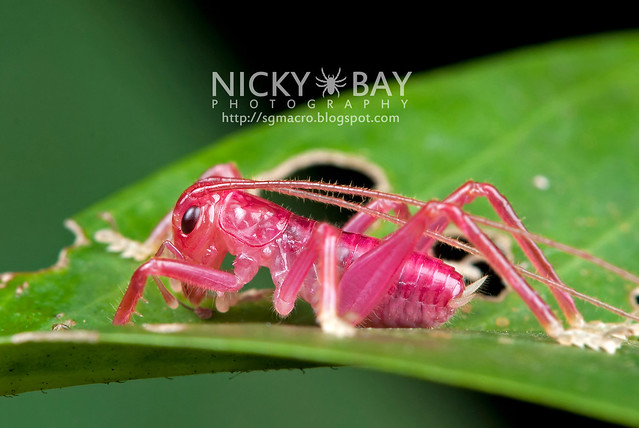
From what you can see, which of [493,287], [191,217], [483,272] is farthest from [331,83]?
[493,287]

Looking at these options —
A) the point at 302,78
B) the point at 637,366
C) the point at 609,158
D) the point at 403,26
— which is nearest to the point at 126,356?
the point at 637,366

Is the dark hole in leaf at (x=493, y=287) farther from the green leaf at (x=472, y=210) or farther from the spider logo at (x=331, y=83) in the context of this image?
the spider logo at (x=331, y=83)

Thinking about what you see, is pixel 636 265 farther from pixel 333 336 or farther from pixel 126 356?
pixel 126 356

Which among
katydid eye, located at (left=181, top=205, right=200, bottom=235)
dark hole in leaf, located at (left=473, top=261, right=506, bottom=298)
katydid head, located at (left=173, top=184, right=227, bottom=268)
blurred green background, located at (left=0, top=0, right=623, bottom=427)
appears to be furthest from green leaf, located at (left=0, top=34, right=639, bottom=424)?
blurred green background, located at (left=0, top=0, right=623, bottom=427)

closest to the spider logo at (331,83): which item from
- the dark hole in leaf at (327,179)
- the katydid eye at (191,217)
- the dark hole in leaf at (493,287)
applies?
the dark hole in leaf at (327,179)

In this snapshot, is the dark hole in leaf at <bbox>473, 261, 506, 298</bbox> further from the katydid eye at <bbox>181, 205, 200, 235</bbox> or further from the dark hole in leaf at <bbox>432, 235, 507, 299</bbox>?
the katydid eye at <bbox>181, 205, 200, 235</bbox>

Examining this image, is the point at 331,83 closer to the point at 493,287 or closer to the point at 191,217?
the point at 191,217
